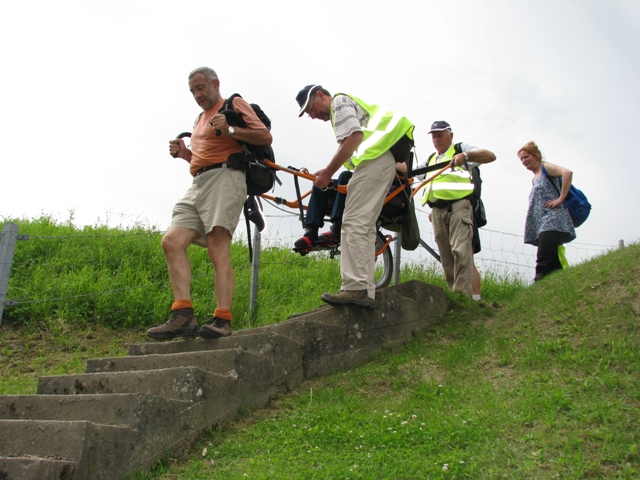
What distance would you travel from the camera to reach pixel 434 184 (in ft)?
24.6

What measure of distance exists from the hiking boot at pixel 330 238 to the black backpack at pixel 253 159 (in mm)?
777

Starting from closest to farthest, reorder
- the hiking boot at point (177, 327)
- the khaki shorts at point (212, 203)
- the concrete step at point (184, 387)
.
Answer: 1. the concrete step at point (184, 387)
2. the hiking boot at point (177, 327)
3. the khaki shorts at point (212, 203)

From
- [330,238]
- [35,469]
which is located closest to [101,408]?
[35,469]

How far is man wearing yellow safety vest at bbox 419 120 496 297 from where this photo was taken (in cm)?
713

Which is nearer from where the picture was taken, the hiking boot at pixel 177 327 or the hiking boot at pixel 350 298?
the hiking boot at pixel 177 327

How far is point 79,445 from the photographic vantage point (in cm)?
370

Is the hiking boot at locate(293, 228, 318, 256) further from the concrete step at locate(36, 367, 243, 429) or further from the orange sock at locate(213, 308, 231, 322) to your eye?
the concrete step at locate(36, 367, 243, 429)

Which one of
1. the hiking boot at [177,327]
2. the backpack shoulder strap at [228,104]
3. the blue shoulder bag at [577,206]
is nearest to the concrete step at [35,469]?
the hiking boot at [177,327]

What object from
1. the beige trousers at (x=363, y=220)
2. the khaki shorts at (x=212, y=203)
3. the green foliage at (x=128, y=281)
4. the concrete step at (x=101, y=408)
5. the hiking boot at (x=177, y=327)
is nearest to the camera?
the concrete step at (x=101, y=408)

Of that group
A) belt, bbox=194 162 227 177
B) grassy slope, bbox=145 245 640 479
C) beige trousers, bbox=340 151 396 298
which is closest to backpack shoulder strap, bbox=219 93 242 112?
belt, bbox=194 162 227 177

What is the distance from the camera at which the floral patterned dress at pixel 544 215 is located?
24.7 ft

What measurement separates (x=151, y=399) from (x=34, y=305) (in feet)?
13.1

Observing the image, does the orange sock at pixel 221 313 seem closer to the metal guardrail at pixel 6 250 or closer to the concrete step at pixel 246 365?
the concrete step at pixel 246 365

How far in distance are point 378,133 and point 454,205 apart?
197 cm
